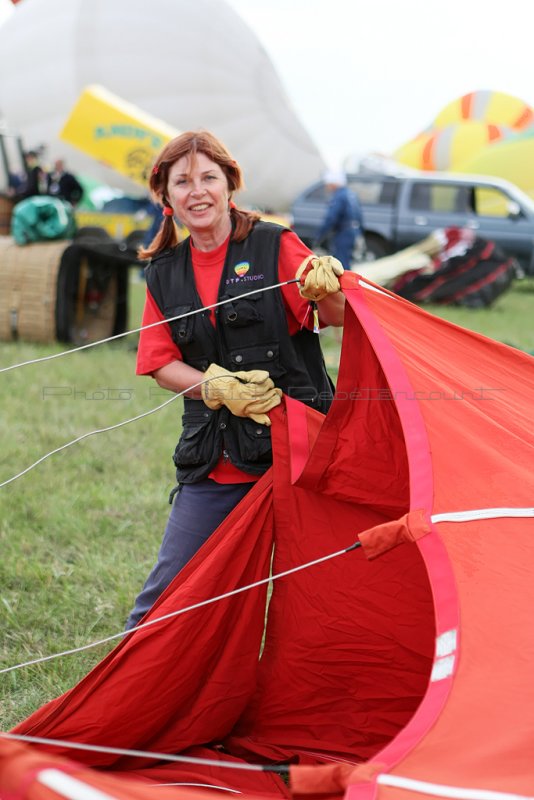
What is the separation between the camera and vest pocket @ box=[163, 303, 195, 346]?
7.16 ft

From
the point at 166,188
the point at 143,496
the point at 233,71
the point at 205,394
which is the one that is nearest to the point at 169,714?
the point at 205,394

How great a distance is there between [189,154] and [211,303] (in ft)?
1.12

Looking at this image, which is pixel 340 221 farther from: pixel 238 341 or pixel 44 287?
pixel 238 341

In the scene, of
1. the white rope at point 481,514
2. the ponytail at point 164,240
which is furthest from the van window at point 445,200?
the white rope at point 481,514

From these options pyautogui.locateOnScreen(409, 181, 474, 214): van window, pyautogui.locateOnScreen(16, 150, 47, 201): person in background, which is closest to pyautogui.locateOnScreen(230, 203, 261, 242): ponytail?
pyautogui.locateOnScreen(16, 150, 47, 201): person in background

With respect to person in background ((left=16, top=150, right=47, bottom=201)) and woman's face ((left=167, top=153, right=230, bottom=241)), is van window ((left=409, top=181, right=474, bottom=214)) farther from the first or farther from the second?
woman's face ((left=167, top=153, right=230, bottom=241))

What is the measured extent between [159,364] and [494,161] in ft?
45.5

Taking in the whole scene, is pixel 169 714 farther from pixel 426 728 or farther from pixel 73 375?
pixel 73 375

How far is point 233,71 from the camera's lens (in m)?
19.0

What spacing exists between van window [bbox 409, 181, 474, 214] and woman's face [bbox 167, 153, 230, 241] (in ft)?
32.8

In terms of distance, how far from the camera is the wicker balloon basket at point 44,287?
266 inches

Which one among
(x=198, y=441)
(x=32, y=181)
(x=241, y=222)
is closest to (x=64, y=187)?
(x=32, y=181)

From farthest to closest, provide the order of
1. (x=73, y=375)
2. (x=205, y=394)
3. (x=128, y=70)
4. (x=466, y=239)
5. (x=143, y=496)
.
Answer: (x=128, y=70) → (x=466, y=239) → (x=73, y=375) → (x=143, y=496) → (x=205, y=394)

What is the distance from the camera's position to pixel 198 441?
7.20 ft
